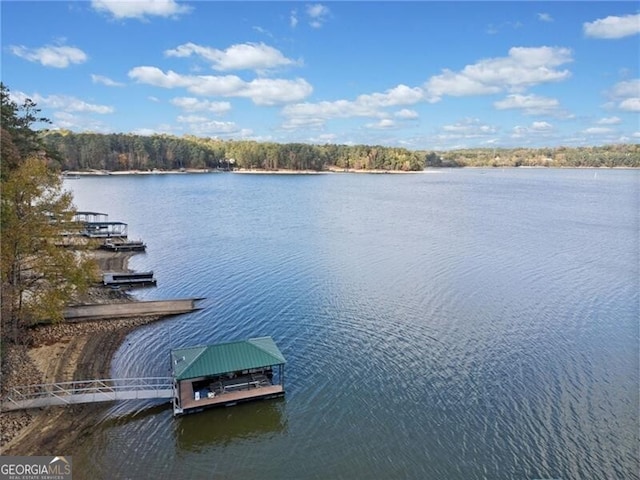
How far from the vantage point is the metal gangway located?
17.6 meters

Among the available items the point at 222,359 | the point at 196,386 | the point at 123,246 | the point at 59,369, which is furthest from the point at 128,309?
the point at 123,246

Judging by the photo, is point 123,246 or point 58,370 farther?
point 123,246

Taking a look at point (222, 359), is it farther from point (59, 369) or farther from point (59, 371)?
point (59, 369)

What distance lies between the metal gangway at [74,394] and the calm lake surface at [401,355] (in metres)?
0.57

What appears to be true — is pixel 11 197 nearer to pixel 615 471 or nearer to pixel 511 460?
pixel 511 460

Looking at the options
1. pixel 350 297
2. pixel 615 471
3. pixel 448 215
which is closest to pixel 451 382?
pixel 615 471

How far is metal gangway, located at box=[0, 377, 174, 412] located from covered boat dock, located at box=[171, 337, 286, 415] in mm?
857

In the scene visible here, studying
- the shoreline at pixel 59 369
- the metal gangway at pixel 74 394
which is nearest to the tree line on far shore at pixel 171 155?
the shoreline at pixel 59 369

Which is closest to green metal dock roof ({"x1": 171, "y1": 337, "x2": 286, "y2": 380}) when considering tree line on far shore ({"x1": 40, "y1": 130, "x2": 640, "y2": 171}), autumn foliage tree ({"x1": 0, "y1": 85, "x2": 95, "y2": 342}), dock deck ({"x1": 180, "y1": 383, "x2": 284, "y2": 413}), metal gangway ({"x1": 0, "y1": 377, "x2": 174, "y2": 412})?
metal gangway ({"x1": 0, "y1": 377, "x2": 174, "y2": 412})

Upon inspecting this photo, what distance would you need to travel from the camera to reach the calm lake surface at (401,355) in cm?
1616

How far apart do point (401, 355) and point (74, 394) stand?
51.4 feet

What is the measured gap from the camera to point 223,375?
1995 centimetres

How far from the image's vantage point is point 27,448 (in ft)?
50.6

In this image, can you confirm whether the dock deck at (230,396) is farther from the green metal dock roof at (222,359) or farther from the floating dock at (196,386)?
the green metal dock roof at (222,359)
